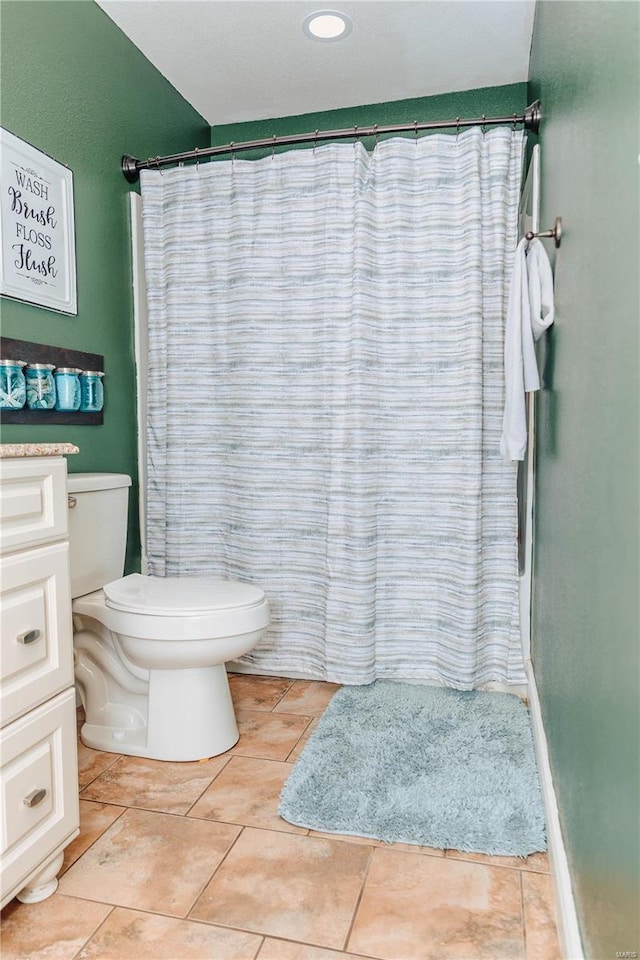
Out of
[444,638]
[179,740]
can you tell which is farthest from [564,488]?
[179,740]

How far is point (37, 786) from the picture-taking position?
50.8 inches

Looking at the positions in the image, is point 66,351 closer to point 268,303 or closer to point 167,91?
point 268,303

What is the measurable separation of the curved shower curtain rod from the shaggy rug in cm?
184

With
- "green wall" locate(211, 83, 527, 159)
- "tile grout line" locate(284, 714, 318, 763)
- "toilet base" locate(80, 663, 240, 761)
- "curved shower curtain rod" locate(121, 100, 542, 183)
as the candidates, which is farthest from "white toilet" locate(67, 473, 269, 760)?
"green wall" locate(211, 83, 527, 159)

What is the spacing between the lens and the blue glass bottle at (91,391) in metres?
2.11

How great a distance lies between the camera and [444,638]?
2.31m

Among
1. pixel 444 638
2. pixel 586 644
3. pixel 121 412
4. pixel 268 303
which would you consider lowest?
pixel 444 638

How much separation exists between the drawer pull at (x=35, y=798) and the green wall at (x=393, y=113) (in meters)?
2.45

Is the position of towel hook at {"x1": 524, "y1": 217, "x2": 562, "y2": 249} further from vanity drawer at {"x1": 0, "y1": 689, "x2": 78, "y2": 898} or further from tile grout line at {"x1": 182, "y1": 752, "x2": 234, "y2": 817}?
tile grout line at {"x1": 182, "y1": 752, "x2": 234, "y2": 817}

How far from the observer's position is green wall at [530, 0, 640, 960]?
82 cm

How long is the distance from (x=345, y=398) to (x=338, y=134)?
2.87 ft

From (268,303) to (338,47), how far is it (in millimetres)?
952

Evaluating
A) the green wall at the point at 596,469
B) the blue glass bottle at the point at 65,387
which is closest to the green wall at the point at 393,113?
the green wall at the point at 596,469

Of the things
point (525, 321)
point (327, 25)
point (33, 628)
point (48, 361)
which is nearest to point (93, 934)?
point (33, 628)
